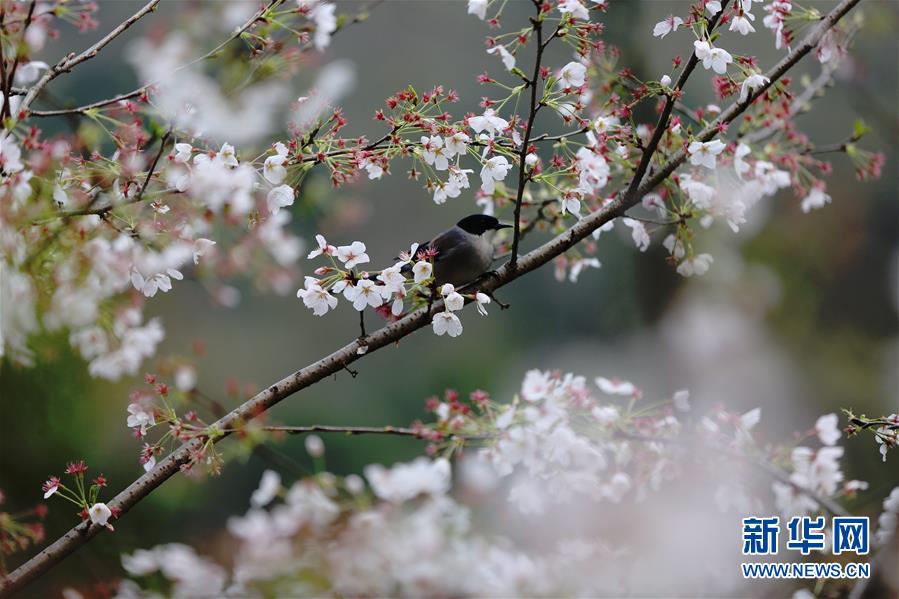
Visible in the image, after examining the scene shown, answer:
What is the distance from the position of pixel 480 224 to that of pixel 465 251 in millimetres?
202

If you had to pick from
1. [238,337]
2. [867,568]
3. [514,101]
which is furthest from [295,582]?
[238,337]

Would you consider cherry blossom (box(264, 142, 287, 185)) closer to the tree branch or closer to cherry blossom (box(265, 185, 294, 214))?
cherry blossom (box(265, 185, 294, 214))

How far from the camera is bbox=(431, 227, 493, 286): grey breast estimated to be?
2.73m

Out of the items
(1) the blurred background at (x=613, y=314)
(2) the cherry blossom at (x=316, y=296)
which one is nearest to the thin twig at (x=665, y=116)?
(2) the cherry blossom at (x=316, y=296)

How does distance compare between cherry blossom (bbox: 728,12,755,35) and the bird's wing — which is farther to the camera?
the bird's wing

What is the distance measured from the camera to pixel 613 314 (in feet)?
30.2

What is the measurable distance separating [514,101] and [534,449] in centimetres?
92

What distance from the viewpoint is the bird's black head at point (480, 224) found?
114 inches

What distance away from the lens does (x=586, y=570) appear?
2752mm

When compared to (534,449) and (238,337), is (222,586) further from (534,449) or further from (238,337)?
(238,337)

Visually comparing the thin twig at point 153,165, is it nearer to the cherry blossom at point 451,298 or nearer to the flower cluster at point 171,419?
the flower cluster at point 171,419

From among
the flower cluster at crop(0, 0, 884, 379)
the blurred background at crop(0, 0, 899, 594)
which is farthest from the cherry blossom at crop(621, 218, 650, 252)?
the blurred background at crop(0, 0, 899, 594)

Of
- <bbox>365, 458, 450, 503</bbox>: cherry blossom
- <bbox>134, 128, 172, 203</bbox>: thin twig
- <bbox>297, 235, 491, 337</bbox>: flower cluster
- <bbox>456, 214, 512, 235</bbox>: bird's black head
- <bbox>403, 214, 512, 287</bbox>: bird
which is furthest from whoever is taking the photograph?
<bbox>456, 214, 512, 235</bbox>: bird's black head

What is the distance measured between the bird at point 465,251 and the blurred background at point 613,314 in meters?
3.44
